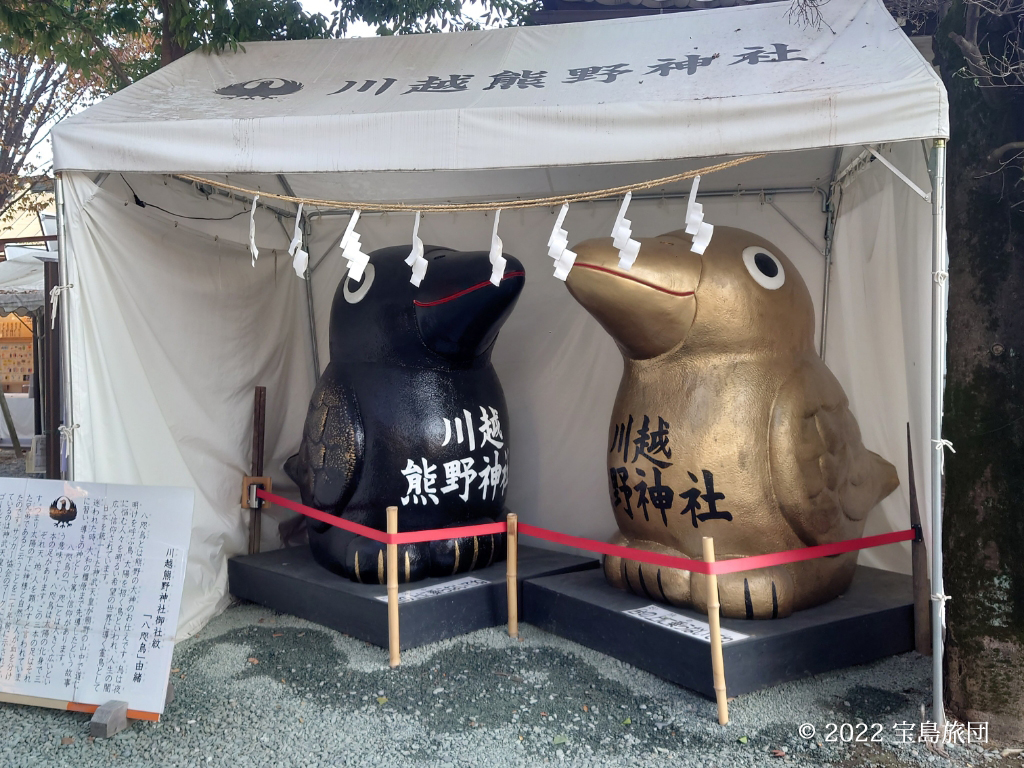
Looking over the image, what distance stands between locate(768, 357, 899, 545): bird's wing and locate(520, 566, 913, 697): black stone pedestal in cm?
29

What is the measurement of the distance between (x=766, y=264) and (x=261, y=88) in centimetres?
219

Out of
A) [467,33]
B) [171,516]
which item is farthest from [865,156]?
[171,516]

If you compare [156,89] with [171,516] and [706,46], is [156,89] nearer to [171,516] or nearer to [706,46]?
[171,516]

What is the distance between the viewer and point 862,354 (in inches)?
138

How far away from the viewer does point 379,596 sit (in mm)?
3197

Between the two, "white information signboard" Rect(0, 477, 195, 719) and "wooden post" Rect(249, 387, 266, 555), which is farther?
"wooden post" Rect(249, 387, 266, 555)

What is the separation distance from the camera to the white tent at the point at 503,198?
2.44 meters

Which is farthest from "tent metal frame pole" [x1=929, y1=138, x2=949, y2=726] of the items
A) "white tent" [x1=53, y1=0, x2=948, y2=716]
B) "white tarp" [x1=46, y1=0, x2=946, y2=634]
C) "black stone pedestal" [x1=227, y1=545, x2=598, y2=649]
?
"black stone pedestal" [x1=227, y1=545, x2=598, y2=649]

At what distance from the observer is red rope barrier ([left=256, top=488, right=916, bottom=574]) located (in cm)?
268

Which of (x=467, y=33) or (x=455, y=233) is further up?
(x=467, y=33)

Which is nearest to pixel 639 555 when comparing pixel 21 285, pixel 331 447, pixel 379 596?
pixel 379 596

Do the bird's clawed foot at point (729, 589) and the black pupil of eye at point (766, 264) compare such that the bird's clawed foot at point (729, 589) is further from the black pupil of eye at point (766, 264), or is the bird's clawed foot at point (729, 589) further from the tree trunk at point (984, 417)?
the black pupil of eye at point (766, 264)

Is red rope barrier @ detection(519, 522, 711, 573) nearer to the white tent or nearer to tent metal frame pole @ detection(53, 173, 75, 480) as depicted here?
the white tent

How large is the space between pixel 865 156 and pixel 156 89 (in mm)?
2908
